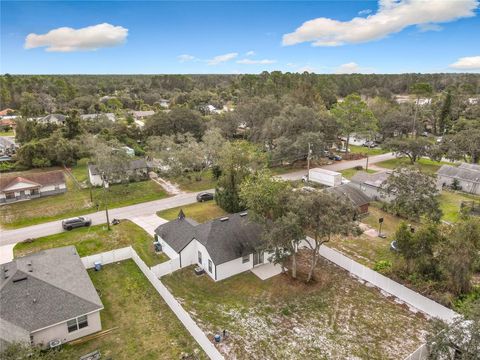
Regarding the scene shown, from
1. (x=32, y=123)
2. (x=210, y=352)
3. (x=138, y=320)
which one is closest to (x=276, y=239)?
(x=210, y=352)

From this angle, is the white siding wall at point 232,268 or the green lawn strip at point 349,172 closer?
the white siding wall at point 232,268

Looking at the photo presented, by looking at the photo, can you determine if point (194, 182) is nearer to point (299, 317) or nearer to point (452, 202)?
point (299, 317)

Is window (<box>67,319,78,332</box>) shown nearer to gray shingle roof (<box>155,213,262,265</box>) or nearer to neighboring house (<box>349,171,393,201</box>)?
gray shingle roof (<box>155,213,262,265</box>)

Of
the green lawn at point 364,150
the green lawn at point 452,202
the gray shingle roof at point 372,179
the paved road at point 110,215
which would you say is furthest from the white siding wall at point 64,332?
the green lawn at point 364,150

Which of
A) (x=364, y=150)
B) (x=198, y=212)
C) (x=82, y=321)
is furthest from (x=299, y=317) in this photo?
(x=364, y=150)

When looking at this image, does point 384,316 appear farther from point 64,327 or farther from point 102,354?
point 64,327

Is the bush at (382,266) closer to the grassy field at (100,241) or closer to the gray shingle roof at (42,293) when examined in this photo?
the grassy field at (100,241)
